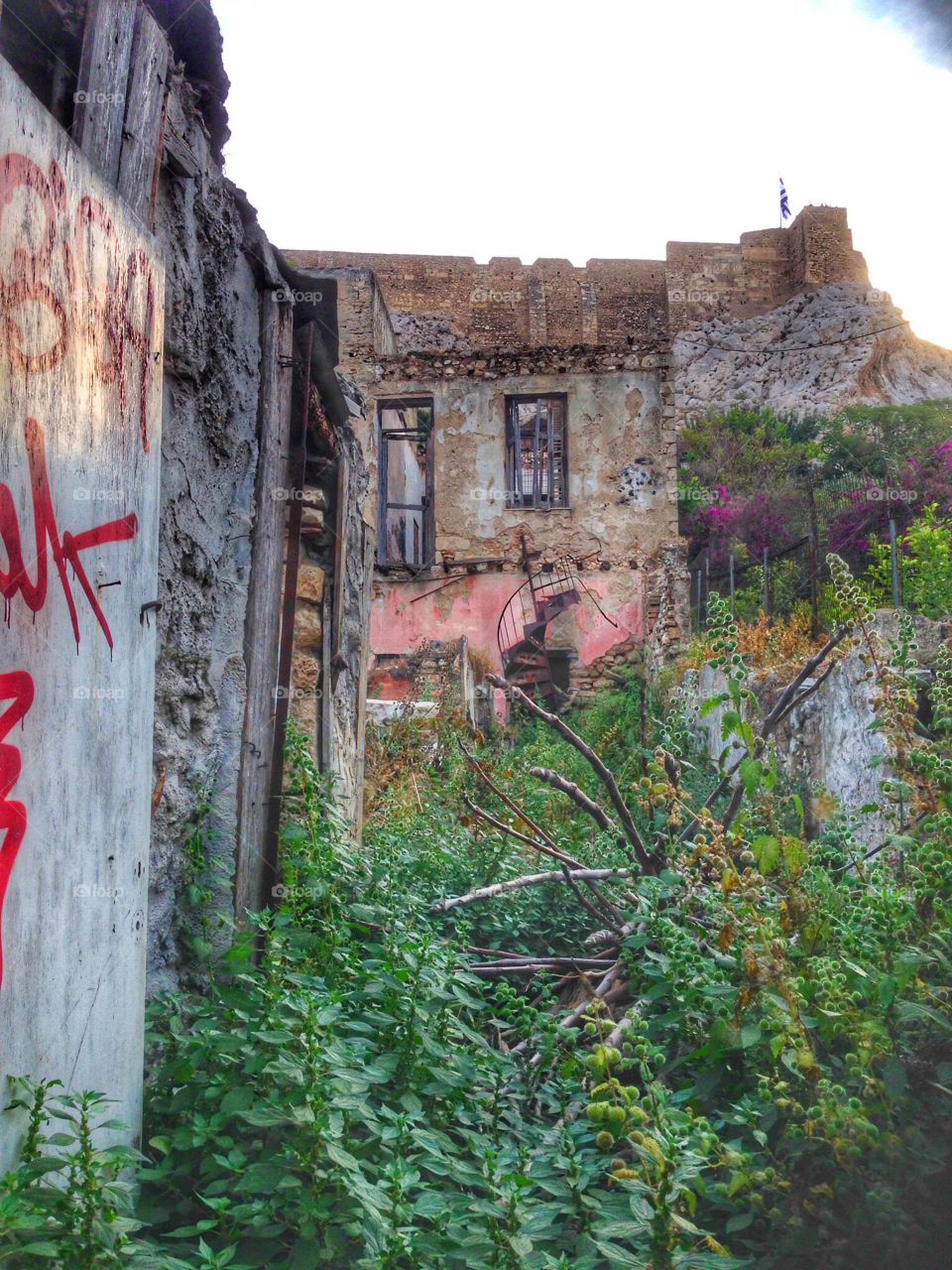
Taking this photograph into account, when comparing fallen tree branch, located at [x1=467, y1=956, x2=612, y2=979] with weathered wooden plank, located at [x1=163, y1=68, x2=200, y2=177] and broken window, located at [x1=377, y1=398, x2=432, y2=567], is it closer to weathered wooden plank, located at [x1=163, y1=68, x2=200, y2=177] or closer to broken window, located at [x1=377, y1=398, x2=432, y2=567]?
weathered wooden plank, located at [x1=163, y1=68, x2=200, y2=177]

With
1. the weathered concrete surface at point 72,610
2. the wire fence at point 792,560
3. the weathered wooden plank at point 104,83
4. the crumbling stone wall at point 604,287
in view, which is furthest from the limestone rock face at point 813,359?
A: the weathered concrete surface at point 72,610

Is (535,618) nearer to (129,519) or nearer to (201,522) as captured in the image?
(201,522)

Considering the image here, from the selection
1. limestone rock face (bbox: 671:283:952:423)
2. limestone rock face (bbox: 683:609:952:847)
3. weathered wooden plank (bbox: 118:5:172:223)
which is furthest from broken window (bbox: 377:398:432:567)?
weathered wooden plank (bbox: 118:5:172:223)

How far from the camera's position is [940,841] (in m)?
2.59

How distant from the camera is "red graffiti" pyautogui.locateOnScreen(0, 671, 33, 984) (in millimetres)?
1699

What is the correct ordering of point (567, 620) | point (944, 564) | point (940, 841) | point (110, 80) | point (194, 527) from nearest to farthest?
point (110, 80) → point (940, 841) → point (194, 527) → point (944, 564) → point (567, 620)

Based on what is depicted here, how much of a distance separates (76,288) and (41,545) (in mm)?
529

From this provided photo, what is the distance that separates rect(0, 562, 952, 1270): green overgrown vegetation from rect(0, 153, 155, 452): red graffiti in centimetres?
123

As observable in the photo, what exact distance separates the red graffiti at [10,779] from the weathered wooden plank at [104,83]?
3.70ft

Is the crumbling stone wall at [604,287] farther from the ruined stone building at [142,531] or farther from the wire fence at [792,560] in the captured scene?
the ruined stone building at [142,531]

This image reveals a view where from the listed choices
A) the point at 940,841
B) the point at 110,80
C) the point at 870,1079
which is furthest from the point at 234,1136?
the point at 110,80

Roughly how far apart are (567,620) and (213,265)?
10621 millimetres

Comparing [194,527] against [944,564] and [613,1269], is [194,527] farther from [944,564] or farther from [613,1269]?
[944,564]

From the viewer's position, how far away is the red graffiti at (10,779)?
1699 millimetres
